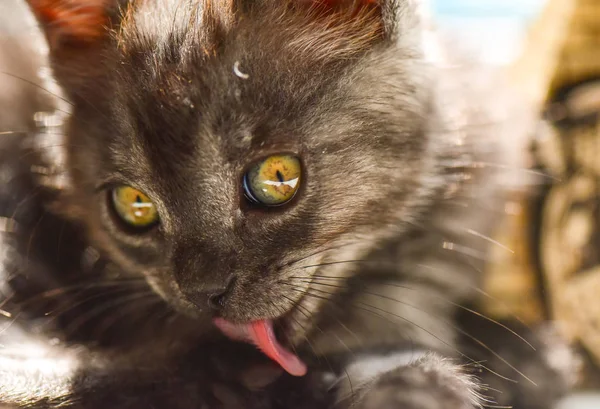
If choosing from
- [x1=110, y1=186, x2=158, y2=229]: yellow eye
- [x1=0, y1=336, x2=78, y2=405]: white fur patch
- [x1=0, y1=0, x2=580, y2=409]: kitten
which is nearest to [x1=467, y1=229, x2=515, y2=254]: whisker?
[x1=0, y1=0, x2=580, y2=409]: kitten

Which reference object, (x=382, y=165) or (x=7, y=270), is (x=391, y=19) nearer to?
(x=382, y=165)

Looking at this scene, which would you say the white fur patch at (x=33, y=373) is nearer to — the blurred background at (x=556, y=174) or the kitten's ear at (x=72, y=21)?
the kitten's ear at (x=72, y=21)

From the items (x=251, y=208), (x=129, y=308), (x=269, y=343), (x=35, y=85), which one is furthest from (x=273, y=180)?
(x=35, y=85)

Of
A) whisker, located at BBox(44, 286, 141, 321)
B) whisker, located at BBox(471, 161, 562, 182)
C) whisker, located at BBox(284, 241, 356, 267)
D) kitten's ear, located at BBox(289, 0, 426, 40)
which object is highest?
kitten's ear, located at BBox(289, 0, 426, 40)

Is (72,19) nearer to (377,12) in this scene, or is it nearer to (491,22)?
(377,12)

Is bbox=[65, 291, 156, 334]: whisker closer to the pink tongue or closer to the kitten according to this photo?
the kitten

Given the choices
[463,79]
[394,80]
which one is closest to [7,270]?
[394,80]

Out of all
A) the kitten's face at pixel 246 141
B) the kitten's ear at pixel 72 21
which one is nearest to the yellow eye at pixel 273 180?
the kitten's face at pixel 246 141

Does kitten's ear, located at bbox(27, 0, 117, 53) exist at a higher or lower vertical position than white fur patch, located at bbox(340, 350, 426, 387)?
Result: higher
